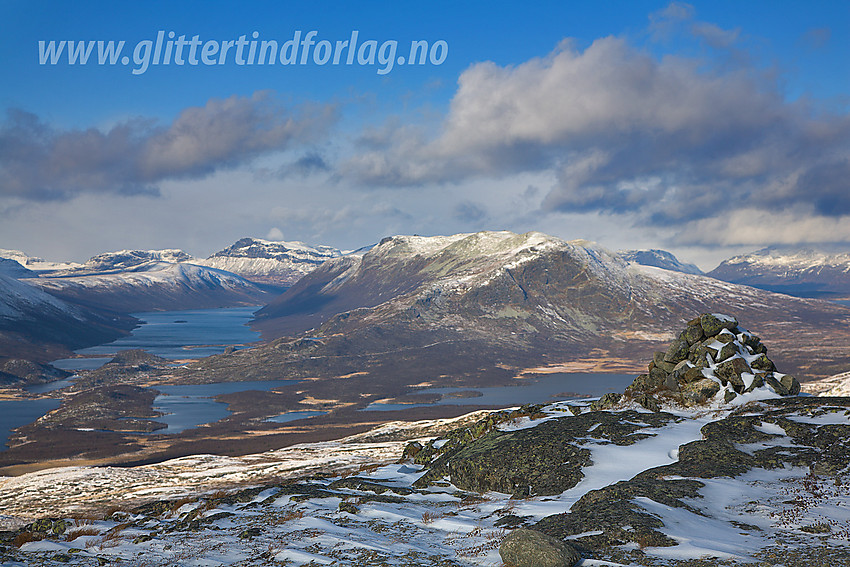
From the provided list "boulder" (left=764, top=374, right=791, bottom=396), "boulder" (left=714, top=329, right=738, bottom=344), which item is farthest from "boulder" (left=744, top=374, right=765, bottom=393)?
"boulder" (left=714, top=329, right=738, bottom=344)

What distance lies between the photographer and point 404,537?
2025cm

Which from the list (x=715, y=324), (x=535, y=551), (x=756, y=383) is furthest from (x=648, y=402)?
(x=535, y=551)

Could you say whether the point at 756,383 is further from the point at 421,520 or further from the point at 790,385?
the point at 421,520

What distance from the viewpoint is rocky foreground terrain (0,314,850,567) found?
1747 cm

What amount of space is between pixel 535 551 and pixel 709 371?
99.3 feet

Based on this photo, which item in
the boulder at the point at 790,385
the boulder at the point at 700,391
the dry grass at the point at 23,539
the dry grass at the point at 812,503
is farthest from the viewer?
the boulder at the point at 700,391

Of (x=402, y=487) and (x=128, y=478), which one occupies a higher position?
(x=402, y=487)

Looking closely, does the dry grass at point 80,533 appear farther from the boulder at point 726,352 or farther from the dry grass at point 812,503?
the boulder at point 726,352

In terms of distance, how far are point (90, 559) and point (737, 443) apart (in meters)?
28.4

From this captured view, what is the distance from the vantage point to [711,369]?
40781mm

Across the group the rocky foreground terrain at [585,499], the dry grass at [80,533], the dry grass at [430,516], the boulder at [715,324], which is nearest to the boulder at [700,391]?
the rocky foreground terrain at [585,499]

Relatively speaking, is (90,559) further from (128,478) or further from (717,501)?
(128,478)

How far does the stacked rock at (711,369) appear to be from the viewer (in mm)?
39406

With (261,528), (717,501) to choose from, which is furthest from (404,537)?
(717,501)
